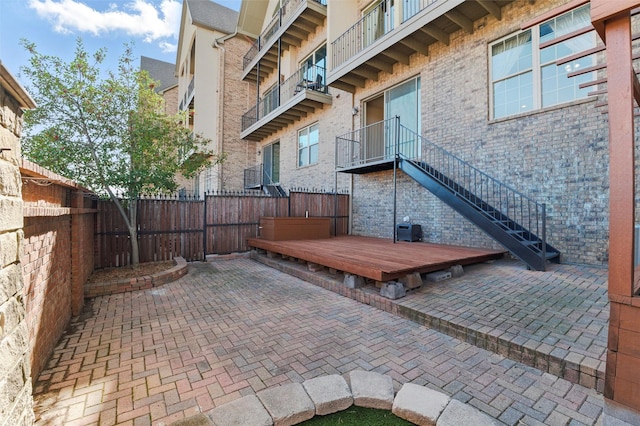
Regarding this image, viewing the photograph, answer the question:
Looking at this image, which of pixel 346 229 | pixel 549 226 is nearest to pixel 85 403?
pixel 549 226

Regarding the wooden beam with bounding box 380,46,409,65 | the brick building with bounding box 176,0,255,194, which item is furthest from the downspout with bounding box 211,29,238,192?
the wooden beam with bounding box 380,46,409,65

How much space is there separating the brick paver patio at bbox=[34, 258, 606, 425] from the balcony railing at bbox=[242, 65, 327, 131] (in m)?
9.23

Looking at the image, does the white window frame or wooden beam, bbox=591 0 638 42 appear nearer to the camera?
wooden beam, bbox=591 0 638 42

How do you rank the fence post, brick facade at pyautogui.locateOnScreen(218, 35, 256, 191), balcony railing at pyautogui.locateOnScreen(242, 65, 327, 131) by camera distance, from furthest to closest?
1. brick facade at pyautogui.locateOnScreen(218, 35, 256, 191)
2. balcony railing at pyautogui.locateOnScreen(242, 65, 327, 131)
3. the fence post

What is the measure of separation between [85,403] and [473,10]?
9.00 metres

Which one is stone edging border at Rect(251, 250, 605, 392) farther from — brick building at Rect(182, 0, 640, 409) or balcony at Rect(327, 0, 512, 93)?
balcony at Rect(327, 0, 512, 93)

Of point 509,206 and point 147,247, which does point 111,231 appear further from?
point 509,206

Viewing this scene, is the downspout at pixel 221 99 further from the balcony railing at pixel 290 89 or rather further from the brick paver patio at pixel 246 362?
the brick paver patio at pixel 246 362

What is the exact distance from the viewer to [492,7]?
6.29 metres

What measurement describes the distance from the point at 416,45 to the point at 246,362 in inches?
324

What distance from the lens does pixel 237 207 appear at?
27.7 feet

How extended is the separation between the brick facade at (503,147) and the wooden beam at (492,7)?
125mm

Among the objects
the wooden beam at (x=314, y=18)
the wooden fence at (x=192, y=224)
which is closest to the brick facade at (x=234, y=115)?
the wooden beam at (x=314, y=18)

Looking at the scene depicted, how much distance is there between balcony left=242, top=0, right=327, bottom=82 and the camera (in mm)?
11151
